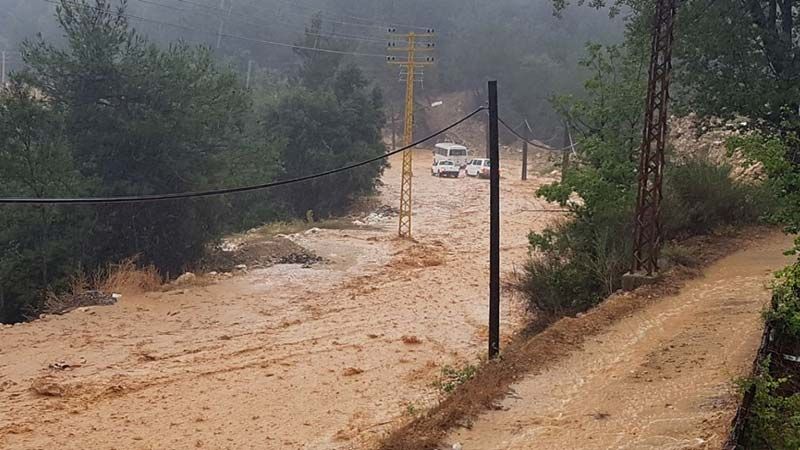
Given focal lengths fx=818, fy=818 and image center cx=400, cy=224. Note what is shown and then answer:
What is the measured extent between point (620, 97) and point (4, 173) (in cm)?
1704

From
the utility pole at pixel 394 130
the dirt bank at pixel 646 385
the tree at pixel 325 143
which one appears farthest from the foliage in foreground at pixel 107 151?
the utility pole at pixel 394 130

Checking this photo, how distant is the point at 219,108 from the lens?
29641 millimetres

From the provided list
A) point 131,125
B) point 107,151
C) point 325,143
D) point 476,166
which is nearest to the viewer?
point 131,125

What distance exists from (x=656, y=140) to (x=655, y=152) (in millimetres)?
226

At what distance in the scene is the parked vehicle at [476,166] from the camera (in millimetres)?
58500

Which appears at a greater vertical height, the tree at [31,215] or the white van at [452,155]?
the white van at [452,155]

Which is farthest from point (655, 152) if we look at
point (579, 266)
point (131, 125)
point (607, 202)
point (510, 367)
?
point (131, 125)

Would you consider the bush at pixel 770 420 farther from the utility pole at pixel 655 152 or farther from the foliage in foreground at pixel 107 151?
the foliage in foreground at pixel 107 151

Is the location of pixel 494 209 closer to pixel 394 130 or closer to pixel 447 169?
pixel 447 169

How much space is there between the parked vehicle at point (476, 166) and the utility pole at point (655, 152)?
43.4 metres

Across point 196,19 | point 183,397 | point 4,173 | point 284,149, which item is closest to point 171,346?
point 183,397

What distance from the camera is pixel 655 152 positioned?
569 inches

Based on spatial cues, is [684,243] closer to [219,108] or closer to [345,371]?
[345,371]

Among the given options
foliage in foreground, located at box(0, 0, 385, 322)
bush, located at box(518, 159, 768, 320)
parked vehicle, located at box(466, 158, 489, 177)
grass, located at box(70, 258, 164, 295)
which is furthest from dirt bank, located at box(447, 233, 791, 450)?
parked vehicle, located at box(466, 158, 489, 177)
